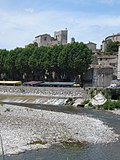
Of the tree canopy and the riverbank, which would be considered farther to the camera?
the tree canopy

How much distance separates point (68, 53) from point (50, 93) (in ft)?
75.2

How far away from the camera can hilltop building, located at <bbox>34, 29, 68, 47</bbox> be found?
167375 mm

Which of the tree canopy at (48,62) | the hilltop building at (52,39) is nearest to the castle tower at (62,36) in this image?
the hilltop building at (52,39)

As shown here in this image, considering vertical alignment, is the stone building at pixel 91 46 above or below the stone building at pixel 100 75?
above

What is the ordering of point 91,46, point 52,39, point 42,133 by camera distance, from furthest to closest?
point 52,39
point 91,46
point 42,133

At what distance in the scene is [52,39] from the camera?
174 meters

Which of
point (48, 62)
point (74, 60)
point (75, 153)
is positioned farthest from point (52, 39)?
point (75, 153)

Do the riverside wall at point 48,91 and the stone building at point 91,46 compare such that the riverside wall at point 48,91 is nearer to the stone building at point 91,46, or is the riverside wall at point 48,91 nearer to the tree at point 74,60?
the tree at point 74,60

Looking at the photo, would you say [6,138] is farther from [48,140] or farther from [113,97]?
[113,97]

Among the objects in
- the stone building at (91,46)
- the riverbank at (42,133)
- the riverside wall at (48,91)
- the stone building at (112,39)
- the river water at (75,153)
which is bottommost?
the river water at (75,153)

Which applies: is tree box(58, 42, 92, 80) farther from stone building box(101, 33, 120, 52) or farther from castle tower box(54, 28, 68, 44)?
castle tower box(54, 28, 68, 44)

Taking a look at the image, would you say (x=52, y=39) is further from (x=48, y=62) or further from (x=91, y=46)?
(x=48, y=62)

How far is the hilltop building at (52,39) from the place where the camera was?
549 ft

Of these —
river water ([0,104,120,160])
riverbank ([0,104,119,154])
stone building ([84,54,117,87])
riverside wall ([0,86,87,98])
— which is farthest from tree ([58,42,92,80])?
river water ([0,104,120,160])
